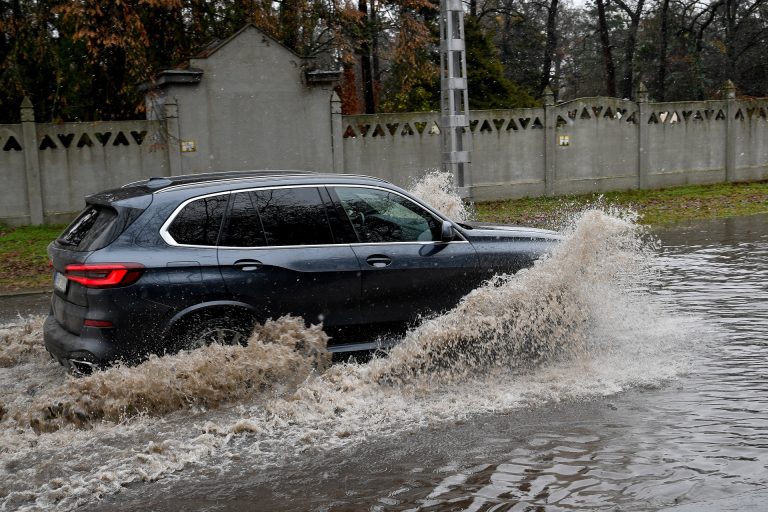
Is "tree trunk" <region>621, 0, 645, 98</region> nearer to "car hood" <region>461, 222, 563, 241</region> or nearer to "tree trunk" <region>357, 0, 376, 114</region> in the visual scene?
"tree trunk" <region>357, 0, 376, 114</region>

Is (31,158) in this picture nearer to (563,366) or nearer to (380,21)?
(380,21)

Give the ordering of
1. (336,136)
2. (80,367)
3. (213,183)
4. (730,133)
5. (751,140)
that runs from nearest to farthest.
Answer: (80,367), (213,183), (336,136), (730,133), (751,140)

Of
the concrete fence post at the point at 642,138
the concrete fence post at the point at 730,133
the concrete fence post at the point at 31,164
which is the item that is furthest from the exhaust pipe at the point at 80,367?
the concrete fence post at the point at 730,133

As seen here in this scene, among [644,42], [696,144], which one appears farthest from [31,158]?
[644,42]

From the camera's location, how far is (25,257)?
51.8ft

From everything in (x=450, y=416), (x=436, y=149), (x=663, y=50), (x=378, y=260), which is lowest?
(x=450, y=416)

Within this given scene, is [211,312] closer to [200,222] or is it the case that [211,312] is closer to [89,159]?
[200,222]

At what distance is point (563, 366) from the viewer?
8.00m

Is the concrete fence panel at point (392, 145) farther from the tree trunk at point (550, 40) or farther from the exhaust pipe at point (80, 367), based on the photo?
the tree trunk at point (550, 40)

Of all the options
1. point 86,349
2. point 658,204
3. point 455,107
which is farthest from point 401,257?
point 658,204

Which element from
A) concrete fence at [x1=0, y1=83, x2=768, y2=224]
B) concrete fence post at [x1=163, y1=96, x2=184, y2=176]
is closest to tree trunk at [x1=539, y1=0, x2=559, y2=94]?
concrete fence at [x1=0, y1=83, x2=768, y2=224]

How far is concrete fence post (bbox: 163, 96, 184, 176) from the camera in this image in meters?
19.7

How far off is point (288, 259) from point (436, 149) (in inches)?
614

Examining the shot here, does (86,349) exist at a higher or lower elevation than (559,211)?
lower
